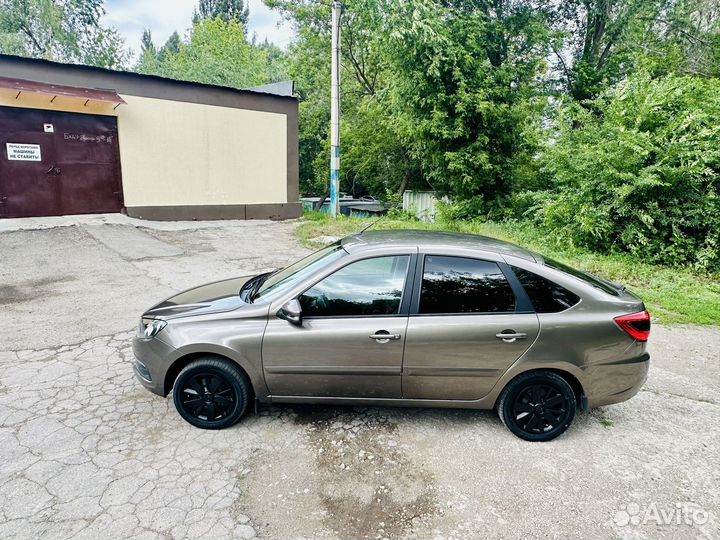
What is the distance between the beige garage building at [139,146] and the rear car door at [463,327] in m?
11.9

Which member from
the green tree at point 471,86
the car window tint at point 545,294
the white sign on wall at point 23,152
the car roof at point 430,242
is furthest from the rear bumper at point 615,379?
the white sign on wall at point 23,152

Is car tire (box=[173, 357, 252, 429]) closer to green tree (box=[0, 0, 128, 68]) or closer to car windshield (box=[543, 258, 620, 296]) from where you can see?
car windshield (box=[543, 258, 620, 296])

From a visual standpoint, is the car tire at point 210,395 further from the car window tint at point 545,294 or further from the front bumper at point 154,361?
the car window tint at point 545,294

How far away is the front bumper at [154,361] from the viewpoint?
345 centimetres

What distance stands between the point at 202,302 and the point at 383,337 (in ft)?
5.17

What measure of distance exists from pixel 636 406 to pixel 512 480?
1.75 metres

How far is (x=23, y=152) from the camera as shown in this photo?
11258 mm

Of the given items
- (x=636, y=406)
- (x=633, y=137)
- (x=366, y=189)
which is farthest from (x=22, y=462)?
(x=366, y=189)

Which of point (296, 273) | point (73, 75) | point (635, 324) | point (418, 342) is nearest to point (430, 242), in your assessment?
point (418, 342)

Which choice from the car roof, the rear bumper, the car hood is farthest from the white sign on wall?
the rear bumper

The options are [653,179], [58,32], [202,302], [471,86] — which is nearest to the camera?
[202,302]

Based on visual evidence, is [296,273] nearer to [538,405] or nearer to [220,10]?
[538,405]

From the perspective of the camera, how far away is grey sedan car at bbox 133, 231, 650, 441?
329 cm

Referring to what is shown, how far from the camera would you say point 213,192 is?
1442cm
